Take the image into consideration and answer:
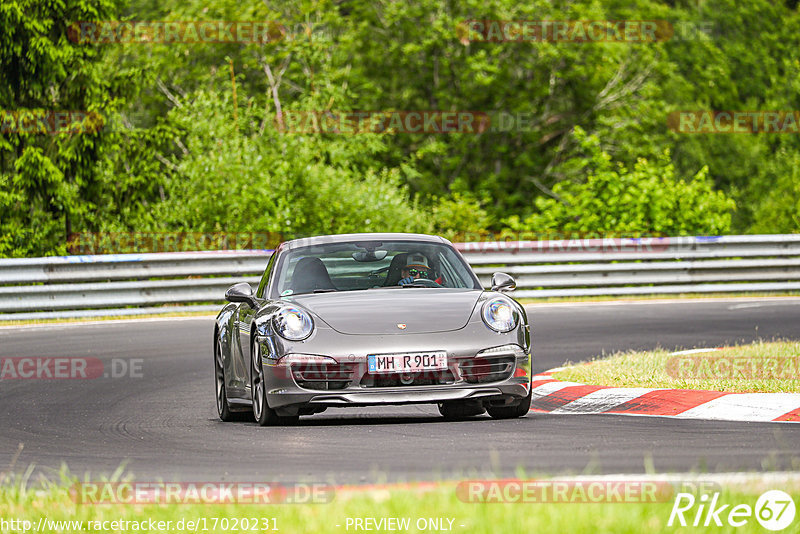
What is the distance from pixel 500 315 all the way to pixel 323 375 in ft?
3.96

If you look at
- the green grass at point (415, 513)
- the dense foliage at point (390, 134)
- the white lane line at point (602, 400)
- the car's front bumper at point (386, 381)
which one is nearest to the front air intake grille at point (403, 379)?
the car's front bumper at point (386, 381)

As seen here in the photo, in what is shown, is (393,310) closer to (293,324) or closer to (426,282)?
(293,324)

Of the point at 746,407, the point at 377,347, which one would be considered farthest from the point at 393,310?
the point at 746,407

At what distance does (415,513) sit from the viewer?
486cm

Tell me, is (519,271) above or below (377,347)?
below

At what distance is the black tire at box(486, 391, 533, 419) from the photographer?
29.2 ft

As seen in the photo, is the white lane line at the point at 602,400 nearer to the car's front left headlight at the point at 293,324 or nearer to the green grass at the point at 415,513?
the car's front left headlight at the point at 293,324

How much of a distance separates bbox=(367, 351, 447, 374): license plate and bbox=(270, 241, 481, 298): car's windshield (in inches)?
45.2

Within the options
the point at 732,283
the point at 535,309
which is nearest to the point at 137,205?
the point at 535,309

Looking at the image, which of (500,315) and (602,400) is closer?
(500,315)

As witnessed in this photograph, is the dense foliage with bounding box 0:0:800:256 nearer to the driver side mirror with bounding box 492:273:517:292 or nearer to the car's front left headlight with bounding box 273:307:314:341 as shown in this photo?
the driver side mirror with bounding box 492:273:517:292

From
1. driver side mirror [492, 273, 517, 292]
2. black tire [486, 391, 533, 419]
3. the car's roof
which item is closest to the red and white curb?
black tire [486, 391, 533, 419]

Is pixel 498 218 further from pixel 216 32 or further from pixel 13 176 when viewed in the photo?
pixel 13 176

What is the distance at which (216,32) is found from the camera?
37750 millimetres
